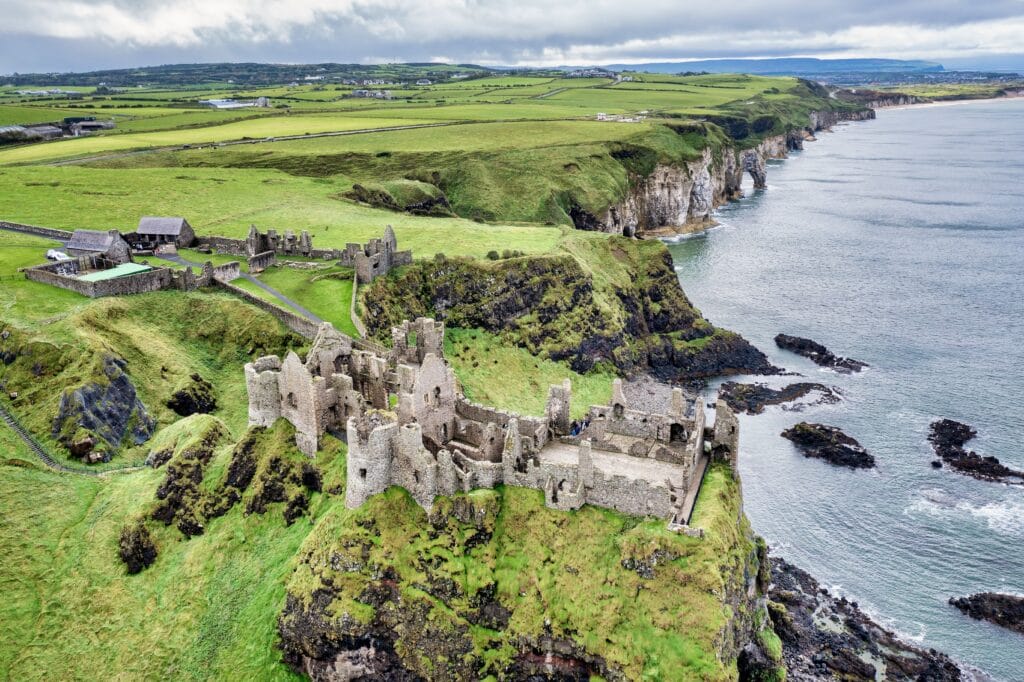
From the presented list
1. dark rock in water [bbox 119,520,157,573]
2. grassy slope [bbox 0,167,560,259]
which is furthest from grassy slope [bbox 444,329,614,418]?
dark rock in water [bbox 119,520,157,573]

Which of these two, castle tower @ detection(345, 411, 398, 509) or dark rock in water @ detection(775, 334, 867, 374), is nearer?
castle tower @ detection(345, 411, 398, 509)

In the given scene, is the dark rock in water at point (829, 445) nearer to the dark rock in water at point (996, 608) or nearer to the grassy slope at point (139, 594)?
the dark rock in water at point (996, 608)

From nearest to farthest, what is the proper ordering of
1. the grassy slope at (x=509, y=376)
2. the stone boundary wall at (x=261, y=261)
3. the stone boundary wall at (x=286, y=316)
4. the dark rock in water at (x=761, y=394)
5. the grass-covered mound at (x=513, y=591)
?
the grass-covered mound at (x=513, y=591) → the stone boundary wall at (x=286, y=316) → the grassy slope at (x=509, y=376) → the stone boundary wall at (x=261, y=261) → the dark rock in water at (x=761, y=394)

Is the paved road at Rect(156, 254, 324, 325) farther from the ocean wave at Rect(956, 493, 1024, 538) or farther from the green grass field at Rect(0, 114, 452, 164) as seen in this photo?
the green grass field at Rect(0, 114, 452, 164)

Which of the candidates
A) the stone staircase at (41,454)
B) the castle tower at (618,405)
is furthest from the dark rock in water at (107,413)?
the castle tower at (618,405)

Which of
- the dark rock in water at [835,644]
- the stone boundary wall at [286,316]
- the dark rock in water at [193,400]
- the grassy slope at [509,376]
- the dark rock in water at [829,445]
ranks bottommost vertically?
the dark rock in water at [835,644]

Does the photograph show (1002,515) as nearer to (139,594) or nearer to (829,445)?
(829,445)
